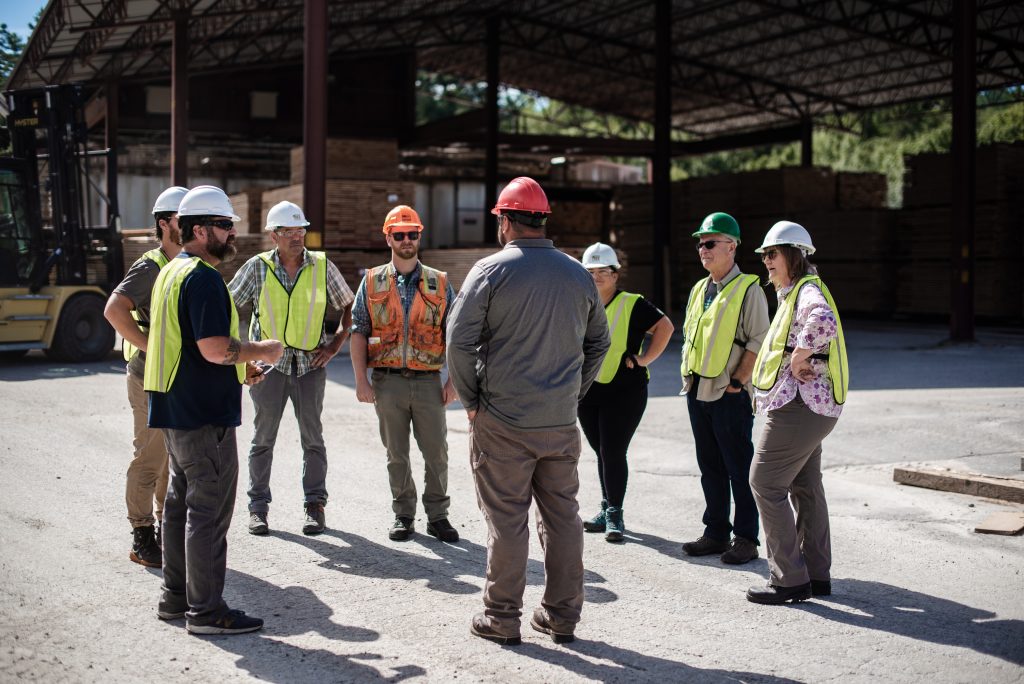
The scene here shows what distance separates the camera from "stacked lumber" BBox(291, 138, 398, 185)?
26.2 meters

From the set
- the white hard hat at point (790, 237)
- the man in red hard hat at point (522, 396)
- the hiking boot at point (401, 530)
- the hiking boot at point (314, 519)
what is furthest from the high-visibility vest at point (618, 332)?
the hiking boot at point (314, 519)

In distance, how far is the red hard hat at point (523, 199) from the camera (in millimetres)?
4520

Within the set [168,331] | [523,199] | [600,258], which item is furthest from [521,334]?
[600,258]

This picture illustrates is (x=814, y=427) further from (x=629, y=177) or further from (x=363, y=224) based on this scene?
(x=629, y=177)

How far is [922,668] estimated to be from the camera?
4.25 metres

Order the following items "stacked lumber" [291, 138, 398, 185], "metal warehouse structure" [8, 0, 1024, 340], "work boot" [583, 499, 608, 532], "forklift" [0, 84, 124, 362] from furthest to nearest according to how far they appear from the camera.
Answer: "stacked lumber" [291, 138, 398, 185] → "metal warehouse structure" [8, 0, 1024, 340] → "forklift" [0, 84, 124, 362] → "work boot" [583, 499, 608, 532]

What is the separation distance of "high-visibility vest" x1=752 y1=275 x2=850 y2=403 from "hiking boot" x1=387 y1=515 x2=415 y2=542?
2.37m

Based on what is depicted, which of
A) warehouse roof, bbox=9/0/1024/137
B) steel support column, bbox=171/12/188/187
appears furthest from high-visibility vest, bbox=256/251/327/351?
steel support column, bbox=171/12/188/187

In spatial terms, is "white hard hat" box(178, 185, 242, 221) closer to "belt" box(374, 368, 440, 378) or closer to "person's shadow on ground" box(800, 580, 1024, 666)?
"belt" box(374, 368, 440, 378)

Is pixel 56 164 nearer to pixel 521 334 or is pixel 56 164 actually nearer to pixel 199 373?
pixel 199 373

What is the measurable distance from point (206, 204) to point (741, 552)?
3511 mm

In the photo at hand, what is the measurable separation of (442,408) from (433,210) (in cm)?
2907

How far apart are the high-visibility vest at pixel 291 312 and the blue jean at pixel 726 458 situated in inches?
94.3

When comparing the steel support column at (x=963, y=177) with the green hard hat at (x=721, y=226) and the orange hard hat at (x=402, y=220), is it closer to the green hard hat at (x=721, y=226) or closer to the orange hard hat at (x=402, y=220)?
the green hard hat at (x=721, y=226)
